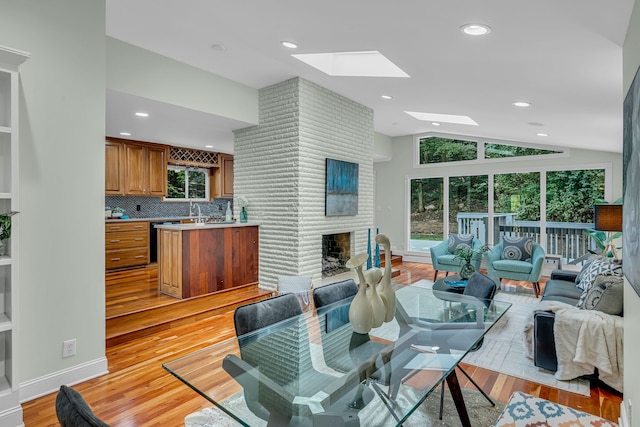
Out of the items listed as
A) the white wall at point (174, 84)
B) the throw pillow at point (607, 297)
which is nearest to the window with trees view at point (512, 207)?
the throw pillow at point (607, 297)

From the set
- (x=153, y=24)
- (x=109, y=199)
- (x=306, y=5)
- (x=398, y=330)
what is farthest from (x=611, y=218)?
(x=109, y=199)

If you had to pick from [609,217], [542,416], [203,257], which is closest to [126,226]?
[203,257]

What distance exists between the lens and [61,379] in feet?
8.28

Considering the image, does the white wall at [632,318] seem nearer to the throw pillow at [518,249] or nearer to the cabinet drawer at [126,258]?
the throw pillow at [518,249]

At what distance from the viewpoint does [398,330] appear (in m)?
2.21

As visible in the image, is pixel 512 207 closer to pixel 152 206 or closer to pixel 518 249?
pixel 518 249

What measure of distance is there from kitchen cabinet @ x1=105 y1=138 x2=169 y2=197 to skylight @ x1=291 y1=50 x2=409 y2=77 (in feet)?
12.3

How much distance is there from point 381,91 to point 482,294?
9.21 ft

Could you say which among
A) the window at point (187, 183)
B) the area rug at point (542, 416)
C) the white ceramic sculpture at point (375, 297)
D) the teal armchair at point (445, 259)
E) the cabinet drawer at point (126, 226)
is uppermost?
the window at point (187, 183)

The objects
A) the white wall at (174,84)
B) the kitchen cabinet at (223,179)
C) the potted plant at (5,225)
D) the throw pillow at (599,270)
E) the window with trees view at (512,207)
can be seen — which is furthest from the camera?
the kitchen cabinet at (223,179)

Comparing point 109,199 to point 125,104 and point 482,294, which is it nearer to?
point 125,104

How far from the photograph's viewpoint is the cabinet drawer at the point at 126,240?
5.78m

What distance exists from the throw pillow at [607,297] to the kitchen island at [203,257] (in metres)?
3.79

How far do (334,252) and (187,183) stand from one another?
3.66m
